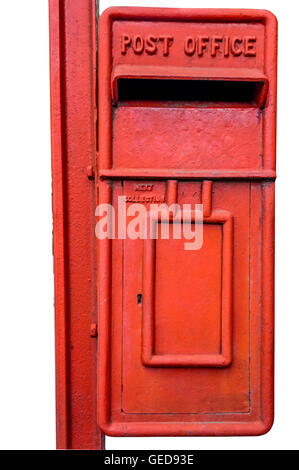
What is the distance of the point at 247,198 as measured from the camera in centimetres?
149

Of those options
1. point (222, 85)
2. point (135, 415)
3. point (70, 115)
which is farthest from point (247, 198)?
point (135, 415)

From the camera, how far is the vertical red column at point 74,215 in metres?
1.63

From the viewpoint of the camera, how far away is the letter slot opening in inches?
56.3

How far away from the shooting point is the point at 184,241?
148cm

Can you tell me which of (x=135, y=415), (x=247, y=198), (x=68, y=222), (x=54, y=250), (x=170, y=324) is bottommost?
(x=135, y=415)

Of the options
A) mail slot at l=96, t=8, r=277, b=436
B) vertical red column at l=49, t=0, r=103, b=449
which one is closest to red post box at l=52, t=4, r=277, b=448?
mail slot at l=96, t=8, r=277, b=436

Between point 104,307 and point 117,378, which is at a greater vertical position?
point 104,307

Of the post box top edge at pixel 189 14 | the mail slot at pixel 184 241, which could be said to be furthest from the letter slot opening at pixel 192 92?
the post box top edge at pixel 189 14

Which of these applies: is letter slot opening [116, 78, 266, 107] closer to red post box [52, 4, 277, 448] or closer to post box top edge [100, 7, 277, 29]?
red post box [52, 4, 277, 448]

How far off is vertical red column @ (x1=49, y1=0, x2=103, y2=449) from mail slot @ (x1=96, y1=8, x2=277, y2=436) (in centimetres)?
26

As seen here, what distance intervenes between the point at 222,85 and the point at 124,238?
74 centimetres

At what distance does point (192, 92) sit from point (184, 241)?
0.62m

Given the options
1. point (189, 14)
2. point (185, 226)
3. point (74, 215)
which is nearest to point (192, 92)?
point (189, 14)

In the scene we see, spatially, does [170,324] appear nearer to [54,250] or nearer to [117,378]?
[117,378]
